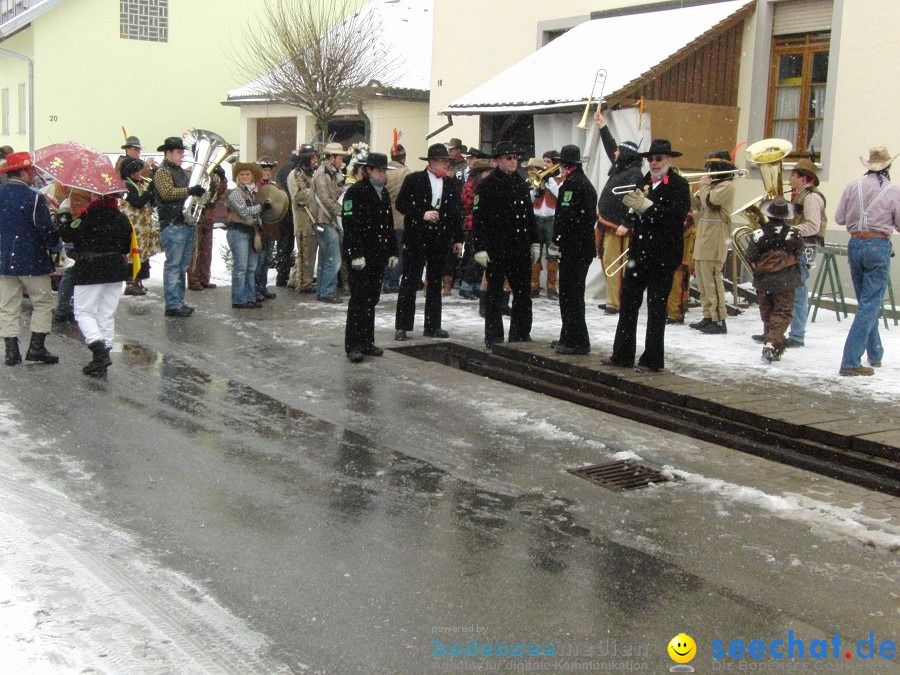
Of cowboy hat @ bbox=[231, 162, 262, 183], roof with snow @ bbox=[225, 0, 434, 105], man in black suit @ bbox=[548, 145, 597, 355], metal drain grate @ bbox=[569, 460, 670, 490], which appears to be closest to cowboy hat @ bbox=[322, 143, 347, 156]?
cowboy hat @ bbox=[231, 162, 262, 183]

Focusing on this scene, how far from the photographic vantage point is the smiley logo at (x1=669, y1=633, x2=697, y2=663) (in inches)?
152

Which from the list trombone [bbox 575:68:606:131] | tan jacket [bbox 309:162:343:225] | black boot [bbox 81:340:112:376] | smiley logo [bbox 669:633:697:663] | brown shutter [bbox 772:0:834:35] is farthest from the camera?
brown shutter [bbox 772:0:834:35]

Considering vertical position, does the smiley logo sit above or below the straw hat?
below

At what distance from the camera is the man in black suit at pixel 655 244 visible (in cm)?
840

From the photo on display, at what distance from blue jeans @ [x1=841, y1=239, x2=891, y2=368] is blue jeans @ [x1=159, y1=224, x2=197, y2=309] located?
23.8 feet

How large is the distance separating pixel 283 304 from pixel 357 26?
11958 millimetres

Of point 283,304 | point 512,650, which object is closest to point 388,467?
point 512,650

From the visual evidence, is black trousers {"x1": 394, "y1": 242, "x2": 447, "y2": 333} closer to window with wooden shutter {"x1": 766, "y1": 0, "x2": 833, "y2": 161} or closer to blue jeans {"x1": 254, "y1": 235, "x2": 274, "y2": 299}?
blue jeans {"x1": 254, "y1": 235, "x2": 274, "y2": 299}

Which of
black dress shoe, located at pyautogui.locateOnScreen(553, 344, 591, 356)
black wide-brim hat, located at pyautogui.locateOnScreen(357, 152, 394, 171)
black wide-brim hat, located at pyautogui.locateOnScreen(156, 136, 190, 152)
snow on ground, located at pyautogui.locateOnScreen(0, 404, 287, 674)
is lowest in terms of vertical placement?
snow on ground, located at pyautogui.locateOnScreen(0, 404, 287, 674)

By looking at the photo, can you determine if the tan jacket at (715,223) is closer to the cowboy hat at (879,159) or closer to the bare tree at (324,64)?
the cowboy hat at (879,159)

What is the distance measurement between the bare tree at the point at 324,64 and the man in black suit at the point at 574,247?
1251 centimetres

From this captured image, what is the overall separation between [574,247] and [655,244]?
1.10m

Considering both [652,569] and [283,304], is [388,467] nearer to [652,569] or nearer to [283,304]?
[652,569]

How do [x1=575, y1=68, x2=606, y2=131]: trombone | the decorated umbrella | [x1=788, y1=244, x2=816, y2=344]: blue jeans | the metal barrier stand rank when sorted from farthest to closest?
[x1=575, y1=68, x2=606, y2=131]: trombone < the metal barrier stand < [x1=788, y1=244, x2=816, y2=344]: blue jeans < the decorated umbrella
